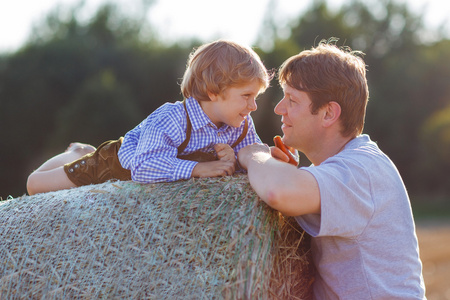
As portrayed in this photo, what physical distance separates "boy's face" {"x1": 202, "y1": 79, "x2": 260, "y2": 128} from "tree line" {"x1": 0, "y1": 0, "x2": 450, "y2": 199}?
1948cm

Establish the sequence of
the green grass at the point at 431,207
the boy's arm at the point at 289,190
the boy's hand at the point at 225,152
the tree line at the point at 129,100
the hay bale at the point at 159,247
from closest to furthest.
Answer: the boy's arm at the point at 289,190
the hay bale at the point at 159,247
the boy's hand at the point at 225,152
the green grass at the point at 431,207
the tree line at the point at 129,100

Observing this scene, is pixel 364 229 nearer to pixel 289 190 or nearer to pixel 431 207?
pixel 289 190

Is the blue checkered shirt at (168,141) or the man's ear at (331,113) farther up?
the man's ear at (331,113)

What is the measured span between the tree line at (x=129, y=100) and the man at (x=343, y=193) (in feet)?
65.0

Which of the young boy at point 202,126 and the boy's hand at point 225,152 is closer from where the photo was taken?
the young boy at point 202,126

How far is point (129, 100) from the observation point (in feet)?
86.8

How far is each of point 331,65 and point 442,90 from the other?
101ft

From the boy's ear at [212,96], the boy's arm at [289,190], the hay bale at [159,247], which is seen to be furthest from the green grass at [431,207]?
the boy's arm at [289,190]

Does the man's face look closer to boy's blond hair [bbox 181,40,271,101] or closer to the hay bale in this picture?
boy's blond hair [bbox 181,40,271,101]

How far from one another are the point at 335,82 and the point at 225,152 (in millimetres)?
807

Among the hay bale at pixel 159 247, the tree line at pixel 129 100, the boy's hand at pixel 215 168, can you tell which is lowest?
the tree line at pixel 129 100

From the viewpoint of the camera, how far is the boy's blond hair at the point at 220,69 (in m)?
3.92

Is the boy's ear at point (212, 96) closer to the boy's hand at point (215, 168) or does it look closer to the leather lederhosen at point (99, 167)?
the leather lederhosen at point (99, 167)

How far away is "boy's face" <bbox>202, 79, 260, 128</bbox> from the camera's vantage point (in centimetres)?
397
